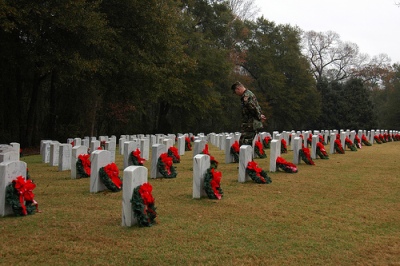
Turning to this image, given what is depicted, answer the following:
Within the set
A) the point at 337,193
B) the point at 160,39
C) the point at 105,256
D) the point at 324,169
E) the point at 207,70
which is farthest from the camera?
the point at 207,70

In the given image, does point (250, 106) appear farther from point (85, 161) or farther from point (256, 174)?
point (85, 161)

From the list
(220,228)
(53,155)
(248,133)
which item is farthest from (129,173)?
(53,155)

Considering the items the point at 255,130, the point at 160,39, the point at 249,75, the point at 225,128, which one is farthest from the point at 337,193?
the point at 249,75

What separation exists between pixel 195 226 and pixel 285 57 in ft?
143

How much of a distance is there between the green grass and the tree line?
1053 centimetres

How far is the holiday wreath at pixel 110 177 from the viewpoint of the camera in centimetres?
820

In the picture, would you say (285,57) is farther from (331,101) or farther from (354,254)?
(354,254)

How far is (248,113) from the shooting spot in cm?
1077

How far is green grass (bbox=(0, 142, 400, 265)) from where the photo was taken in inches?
183

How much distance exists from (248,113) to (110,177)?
13.5ft

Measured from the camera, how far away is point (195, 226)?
5816 mm

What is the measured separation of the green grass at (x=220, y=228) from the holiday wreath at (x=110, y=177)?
0.23 metres

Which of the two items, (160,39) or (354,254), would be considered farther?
(160,39)

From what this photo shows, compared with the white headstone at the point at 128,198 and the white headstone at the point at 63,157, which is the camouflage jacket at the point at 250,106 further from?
the white headstone at the point at 128,198
